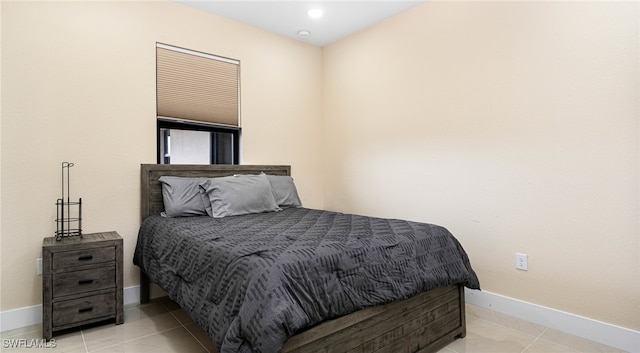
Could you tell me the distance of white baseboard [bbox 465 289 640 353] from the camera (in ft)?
6.51

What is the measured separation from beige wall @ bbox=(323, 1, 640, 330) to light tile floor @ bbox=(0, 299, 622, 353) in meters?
0.22

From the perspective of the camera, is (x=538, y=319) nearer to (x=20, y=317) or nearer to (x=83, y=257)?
(x=83, y=257)

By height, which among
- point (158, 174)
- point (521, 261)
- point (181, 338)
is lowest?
point (181, 338)

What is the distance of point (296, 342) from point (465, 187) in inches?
77.7

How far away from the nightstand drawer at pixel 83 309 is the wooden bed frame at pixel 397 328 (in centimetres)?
165

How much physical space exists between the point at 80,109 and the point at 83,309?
1.45 metres

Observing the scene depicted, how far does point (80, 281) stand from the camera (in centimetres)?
222

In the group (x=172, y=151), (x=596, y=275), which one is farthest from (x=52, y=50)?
(x=596, y=275)

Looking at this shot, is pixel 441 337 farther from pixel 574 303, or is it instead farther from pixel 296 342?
pixel 296 342

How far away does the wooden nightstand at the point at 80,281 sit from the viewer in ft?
6.97

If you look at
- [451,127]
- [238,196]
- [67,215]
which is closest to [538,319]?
[451,127]

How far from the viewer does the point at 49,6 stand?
8.02 feet

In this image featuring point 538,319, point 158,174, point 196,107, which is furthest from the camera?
point 196,107

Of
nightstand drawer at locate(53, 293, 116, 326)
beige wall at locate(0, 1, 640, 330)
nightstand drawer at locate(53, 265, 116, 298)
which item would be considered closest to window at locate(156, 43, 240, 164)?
beige wall at locate(0, 1, 640, 330)
